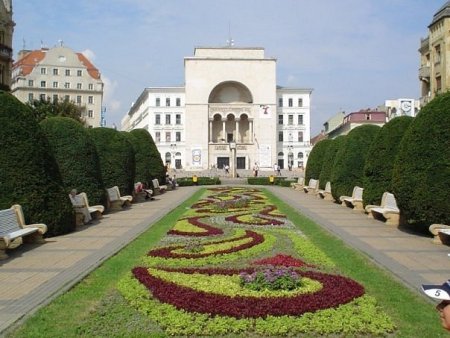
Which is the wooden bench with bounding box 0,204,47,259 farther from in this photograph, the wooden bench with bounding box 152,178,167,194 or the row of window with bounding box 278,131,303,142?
the row of window with bounding box 278,131,303,142

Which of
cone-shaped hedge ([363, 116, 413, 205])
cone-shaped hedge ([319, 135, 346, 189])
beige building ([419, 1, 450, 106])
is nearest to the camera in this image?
cone-shaped hedge ([363, 116, 413, 205])

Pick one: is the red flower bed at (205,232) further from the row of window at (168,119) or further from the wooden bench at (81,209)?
the row of window at (168,119)

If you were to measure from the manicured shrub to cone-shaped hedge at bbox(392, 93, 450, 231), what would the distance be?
16836 millimetres

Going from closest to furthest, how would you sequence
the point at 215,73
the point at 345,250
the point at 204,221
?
the point at 345,250 → the point at 204,221 → the point at 215,73

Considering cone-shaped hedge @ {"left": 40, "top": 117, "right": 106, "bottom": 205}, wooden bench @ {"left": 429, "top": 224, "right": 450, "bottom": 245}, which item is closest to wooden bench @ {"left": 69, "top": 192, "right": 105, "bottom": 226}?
cone-shaped hedge @ {"left": 40, "top": 117, "right": 106, "bottom": 205}

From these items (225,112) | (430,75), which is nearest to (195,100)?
(225,112)

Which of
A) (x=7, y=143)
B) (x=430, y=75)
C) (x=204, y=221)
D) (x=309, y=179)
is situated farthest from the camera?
(x=430, y=75)

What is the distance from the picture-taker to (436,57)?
43281 millimetres

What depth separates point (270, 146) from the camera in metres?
86.1

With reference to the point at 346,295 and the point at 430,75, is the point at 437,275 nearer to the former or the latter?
the point at 346,295

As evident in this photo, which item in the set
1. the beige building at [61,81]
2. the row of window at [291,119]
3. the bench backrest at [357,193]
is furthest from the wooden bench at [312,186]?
the row of window at [291,119]

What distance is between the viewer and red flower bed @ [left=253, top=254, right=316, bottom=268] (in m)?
8.87

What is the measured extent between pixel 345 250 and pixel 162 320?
18.4 ft

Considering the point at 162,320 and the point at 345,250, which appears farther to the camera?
the point at 345,250
